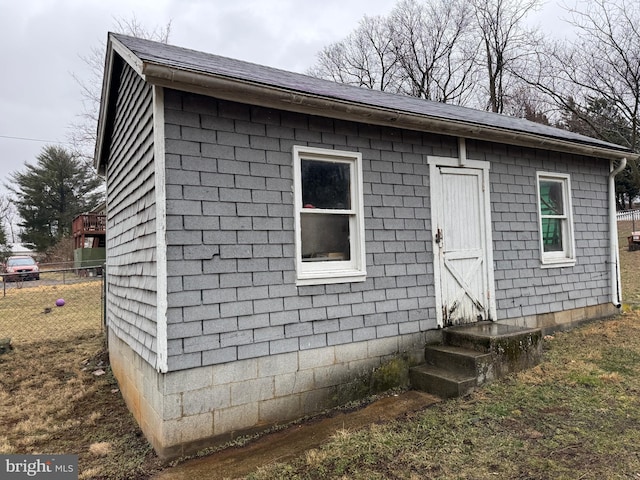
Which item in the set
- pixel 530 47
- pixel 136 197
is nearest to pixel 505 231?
pixel 136 197

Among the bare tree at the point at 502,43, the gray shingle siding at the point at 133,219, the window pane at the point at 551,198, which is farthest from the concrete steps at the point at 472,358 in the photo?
the bare tree at the point at 502,43

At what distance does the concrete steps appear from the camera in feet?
13.4

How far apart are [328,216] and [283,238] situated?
0.63 metres

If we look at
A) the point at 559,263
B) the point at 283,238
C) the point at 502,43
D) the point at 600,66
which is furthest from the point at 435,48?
the point at 283,238

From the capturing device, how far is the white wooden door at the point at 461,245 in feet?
16.1

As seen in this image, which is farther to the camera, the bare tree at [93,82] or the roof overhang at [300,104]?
the bare tree at [93,82]

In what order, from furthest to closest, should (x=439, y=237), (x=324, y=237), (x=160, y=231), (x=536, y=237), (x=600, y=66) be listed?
1. (x=600, y=66)
2. (x=536, y=237)
3. (x=439, y=237)
4. (x=324, y=237)
5. (x=160, y=231)

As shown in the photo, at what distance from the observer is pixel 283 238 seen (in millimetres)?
3850

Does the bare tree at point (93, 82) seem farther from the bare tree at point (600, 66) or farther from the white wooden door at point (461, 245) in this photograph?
the white wooden door at point (461, 245)

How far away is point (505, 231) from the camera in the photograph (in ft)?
18.2

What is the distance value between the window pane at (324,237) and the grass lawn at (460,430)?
1.64 metres

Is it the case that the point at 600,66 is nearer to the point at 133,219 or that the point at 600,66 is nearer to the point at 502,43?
the point at 502,43

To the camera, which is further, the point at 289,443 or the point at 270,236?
the point at 270,236

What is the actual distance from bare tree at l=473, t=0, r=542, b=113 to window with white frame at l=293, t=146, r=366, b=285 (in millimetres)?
19744
